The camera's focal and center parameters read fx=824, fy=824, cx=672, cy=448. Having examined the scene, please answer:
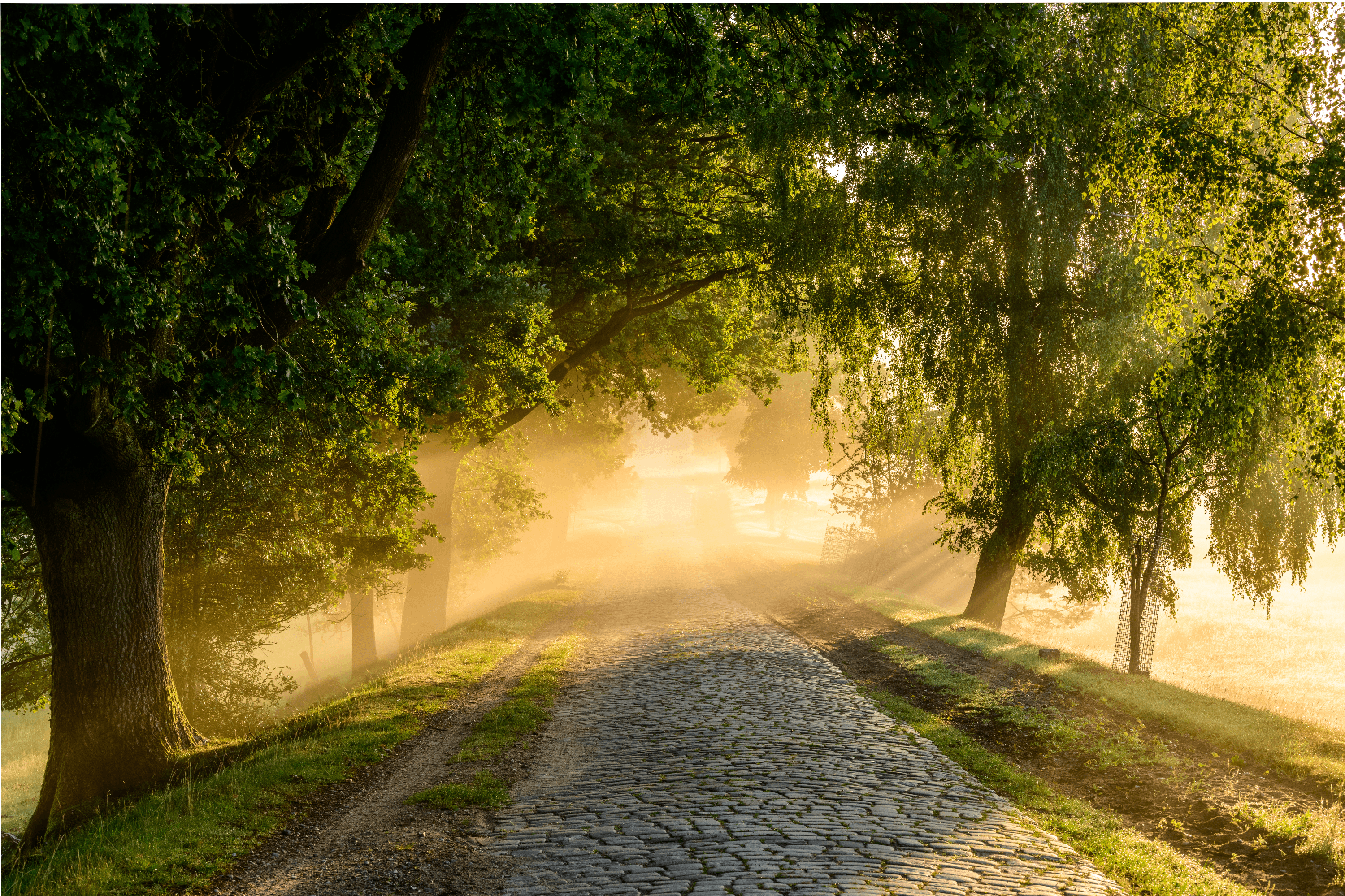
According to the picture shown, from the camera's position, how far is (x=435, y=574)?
27641mm

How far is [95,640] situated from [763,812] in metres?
7.45

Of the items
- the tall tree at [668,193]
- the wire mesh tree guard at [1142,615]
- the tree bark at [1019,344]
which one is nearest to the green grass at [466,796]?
the tall tree at [668,193]

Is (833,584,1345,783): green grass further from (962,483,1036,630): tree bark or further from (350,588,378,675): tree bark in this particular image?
(350,588,378,675): tree bark

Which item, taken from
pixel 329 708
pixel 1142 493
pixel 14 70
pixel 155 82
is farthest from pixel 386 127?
pixel 1142 493

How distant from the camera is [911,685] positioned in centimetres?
1377

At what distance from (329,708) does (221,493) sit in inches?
157

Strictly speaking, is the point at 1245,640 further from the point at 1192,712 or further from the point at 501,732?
the point at 501,732

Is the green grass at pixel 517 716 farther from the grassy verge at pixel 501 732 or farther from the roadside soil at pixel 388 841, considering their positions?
the roadside soil at pixel 388 841

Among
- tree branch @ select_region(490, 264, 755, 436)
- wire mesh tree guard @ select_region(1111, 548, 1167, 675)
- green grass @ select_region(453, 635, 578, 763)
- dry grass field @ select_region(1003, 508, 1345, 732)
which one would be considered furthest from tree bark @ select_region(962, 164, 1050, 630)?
green grass @ select_region(453, 635, 578, 763)

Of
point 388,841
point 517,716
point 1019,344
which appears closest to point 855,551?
point 1019,344

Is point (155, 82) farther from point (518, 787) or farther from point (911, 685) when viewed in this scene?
point (911, 685)

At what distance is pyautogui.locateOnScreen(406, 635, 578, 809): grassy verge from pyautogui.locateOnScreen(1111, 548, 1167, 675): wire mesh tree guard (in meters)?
10.6

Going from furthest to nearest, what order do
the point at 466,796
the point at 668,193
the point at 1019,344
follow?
the point at 668,193 < the point at 1019,344 < the point at 466,796

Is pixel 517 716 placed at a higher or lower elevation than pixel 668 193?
lower
